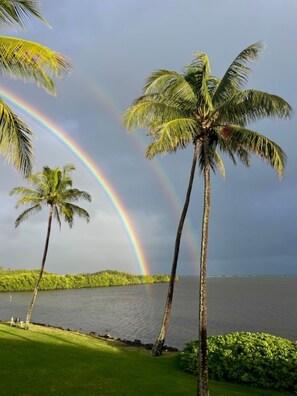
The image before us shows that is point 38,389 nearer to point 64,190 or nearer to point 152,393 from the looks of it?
point 152,393

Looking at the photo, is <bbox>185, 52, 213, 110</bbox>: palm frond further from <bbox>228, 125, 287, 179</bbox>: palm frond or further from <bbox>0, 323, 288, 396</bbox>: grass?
<bbox>0, 323, 288, 396</bbox>: grass

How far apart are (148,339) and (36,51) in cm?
3606

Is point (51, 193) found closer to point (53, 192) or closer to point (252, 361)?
point (53, 192)

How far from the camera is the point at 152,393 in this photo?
15.3 m

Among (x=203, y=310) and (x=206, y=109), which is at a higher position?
(x=206, y=109)

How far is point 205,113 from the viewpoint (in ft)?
57.3

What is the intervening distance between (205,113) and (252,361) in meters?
11.2

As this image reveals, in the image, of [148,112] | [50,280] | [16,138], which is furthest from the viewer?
[50,280]

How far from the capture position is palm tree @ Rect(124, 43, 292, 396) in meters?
14.9

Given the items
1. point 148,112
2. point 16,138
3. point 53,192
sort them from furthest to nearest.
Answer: point 53,192 → point 148,112 → point 16,138

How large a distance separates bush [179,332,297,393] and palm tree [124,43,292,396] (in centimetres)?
522

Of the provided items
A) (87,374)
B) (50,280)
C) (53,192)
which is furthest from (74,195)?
(50,280)

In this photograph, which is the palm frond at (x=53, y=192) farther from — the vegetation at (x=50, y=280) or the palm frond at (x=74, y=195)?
the vegetation at (x=50, y=280)

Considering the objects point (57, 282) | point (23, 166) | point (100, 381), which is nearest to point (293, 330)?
point (100, 381)
